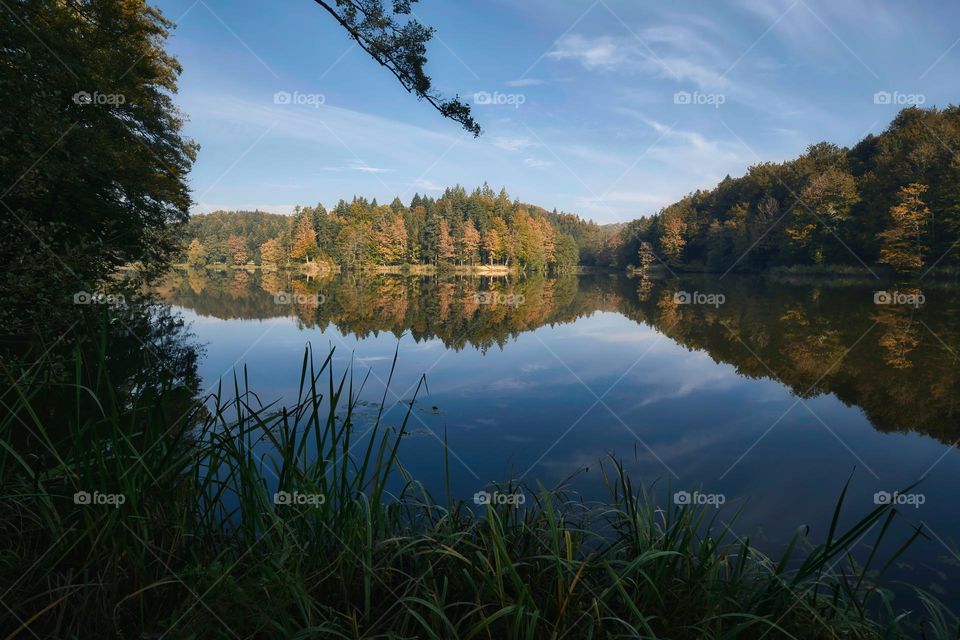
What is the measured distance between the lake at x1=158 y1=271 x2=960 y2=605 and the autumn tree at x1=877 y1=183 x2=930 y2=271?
20.5 metres

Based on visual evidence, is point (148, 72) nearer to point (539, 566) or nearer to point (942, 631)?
point (539, 566)

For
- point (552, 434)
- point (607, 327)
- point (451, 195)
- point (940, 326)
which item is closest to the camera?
point (552, 434)

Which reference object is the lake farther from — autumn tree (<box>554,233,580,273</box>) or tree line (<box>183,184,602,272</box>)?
autumn tree (<box>554,233,580,273</box>)

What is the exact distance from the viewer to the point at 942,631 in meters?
2.26

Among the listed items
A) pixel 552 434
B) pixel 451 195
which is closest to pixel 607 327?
pixel 552 434

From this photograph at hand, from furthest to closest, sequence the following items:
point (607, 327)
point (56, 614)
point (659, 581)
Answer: point (607, 327), point (659, 581), point (56, 614)

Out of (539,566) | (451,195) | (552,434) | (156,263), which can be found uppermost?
(451,195)

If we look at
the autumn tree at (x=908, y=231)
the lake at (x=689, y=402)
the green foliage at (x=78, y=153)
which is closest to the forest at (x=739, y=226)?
the autumn tree at (x=908, y=231)

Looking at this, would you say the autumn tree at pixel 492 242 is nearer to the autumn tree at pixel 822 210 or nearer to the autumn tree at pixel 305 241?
the autumn tree at pixel 305 241

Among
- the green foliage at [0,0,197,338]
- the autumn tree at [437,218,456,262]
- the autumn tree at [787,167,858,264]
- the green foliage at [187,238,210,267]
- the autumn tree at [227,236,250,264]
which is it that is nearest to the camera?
the green foliage at [0,0,197,338]

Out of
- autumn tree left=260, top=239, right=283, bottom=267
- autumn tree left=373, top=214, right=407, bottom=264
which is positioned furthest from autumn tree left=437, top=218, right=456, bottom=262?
autumn tree left=260, top=239, right=283, bottom=267

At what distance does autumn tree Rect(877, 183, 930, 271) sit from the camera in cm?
3622

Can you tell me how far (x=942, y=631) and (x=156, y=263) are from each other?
56.0 feet

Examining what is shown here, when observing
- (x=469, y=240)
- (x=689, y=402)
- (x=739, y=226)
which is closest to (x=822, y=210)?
(x=739, y=226)
